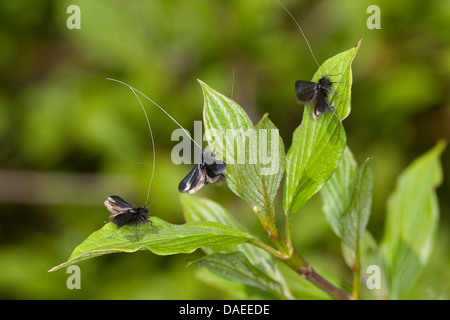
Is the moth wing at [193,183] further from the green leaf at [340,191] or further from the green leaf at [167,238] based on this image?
the green leaf at [340,191]

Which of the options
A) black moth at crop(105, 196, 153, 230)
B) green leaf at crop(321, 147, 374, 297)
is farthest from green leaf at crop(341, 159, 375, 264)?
black moth at crop(105, 196, 153, 230)

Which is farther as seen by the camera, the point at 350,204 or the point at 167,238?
the point at 350,204

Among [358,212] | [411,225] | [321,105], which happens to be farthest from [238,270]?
[411,225]

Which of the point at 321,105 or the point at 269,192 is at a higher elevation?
the point at 321,105

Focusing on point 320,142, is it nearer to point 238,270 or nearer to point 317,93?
point 317,93

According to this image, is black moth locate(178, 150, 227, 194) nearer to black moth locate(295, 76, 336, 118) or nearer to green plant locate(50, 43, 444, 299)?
green plant locate(50, 43, 444, 299)
